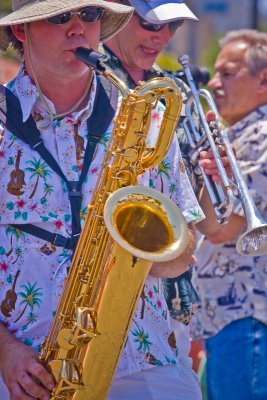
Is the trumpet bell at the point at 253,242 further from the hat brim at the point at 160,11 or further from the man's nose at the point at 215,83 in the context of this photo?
the man's nose at the point at 215,83

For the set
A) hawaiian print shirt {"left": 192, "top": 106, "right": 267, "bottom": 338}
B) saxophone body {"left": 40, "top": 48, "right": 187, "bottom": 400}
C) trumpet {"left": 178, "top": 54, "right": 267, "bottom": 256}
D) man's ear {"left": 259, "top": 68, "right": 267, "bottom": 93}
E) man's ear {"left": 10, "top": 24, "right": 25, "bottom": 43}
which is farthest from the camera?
man's ear {"left": 259, "top": 68, "right": 267, "bottom": 93}

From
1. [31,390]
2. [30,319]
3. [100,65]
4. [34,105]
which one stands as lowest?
[31,390]

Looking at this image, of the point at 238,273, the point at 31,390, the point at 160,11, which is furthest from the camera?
the point at 238,273

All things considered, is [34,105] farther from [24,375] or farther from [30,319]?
[24,375]

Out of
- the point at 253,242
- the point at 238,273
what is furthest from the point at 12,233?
the point at 238,273

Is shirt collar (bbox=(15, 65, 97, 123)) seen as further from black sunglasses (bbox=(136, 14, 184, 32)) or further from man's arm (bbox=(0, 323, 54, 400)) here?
black sunglasses (bbox=(136, 14, 184, 32))

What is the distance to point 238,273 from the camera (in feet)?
19.2

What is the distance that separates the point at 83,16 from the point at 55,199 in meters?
0.69

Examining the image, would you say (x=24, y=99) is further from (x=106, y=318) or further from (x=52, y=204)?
(x=106, y=318)

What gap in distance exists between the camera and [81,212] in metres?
3.90

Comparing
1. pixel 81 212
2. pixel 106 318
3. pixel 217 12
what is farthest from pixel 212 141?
pixel 217 12

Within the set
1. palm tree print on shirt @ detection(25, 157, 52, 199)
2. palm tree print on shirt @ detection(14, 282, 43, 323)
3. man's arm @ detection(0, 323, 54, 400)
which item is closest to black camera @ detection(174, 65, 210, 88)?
palm tree print on shirt @ detection(25, 157, 52, 199)

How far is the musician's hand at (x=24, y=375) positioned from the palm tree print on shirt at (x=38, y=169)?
565mm

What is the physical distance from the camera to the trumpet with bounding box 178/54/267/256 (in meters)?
4.46
